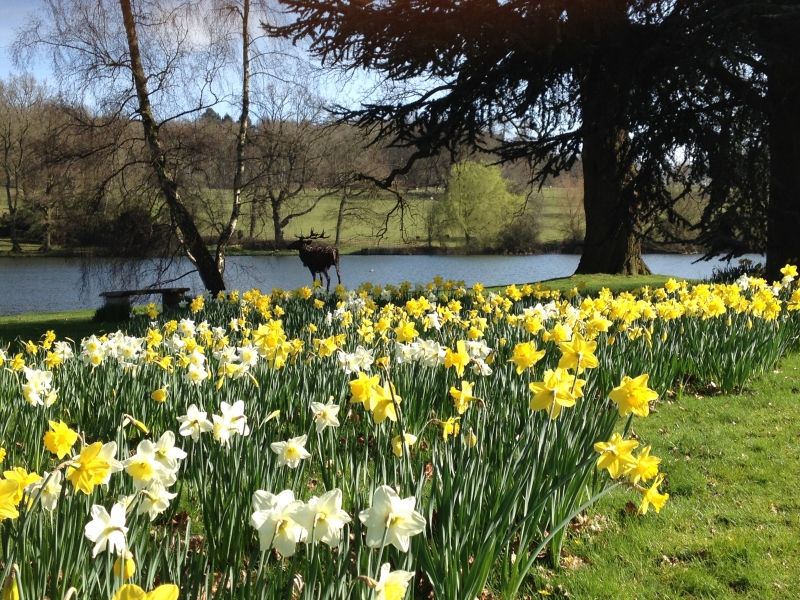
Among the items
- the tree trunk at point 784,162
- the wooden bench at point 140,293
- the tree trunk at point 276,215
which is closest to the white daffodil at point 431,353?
the tree trunk at point 784,162

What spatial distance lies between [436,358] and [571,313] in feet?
5.83

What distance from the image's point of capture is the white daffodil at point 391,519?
50.7 inches

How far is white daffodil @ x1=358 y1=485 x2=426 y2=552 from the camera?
1.29m

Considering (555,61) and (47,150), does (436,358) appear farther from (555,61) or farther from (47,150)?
(47,150)

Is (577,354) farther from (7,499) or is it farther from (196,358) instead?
(196,358)

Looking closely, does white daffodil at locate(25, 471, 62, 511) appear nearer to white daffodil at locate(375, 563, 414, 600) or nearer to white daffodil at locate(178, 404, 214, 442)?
white daffodil at locate(178, 404, 214, 442)

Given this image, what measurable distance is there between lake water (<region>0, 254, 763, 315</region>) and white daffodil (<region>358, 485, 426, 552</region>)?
1206 centimetres

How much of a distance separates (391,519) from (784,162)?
35.6 feet

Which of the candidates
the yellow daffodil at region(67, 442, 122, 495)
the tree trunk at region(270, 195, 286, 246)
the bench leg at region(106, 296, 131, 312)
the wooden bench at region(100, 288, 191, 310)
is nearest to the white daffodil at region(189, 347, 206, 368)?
the yellow daffodil at region(67, 442, 122, 495)

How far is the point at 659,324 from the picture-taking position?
199 inches

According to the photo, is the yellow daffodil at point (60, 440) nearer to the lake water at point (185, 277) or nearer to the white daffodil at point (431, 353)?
the white daffodil at point (431, 353)

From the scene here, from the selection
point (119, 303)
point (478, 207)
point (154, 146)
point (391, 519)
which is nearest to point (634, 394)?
point (391, 519)

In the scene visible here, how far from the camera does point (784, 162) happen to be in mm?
9977

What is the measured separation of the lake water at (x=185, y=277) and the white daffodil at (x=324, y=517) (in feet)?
39.8
